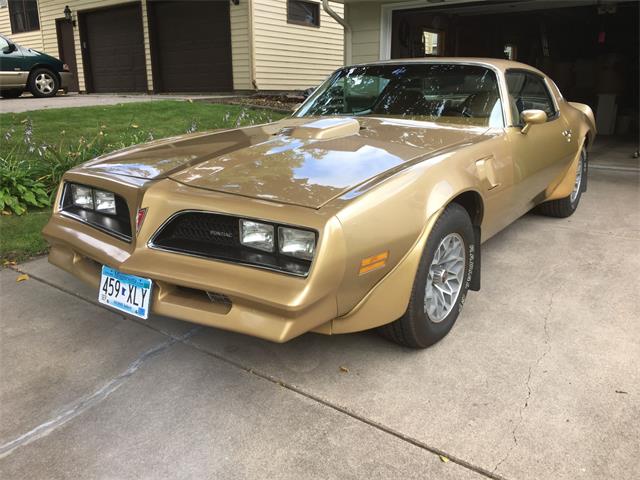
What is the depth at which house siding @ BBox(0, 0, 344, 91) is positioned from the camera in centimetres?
1245

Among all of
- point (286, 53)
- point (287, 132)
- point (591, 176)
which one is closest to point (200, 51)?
point (286, 53)

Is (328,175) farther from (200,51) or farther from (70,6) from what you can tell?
(70,6)

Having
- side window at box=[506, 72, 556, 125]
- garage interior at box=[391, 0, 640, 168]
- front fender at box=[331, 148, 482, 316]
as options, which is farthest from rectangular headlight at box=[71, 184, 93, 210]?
garage interior at box=[391, 0, 640, 168]

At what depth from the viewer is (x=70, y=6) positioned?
647 inches

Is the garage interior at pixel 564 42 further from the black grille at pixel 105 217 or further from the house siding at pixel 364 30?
the black grille at pixel 105 217

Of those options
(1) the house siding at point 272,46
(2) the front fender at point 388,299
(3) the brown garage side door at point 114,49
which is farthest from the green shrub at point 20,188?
(3) the brown garage side door at point 114,49

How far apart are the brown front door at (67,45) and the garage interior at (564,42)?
477 inches

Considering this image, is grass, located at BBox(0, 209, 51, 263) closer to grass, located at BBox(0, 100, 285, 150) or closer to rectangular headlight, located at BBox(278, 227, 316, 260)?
grass, located at BBox(0, 100, 285, 150)

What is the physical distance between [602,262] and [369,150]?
218 centimetres

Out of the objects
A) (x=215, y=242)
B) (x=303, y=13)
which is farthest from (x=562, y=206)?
(x=303, y=13)

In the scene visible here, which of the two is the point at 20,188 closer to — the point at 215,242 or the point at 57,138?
the point at 57,138

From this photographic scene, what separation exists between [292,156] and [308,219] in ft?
2.34

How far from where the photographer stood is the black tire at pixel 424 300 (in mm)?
2354

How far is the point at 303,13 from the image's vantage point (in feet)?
45.3
